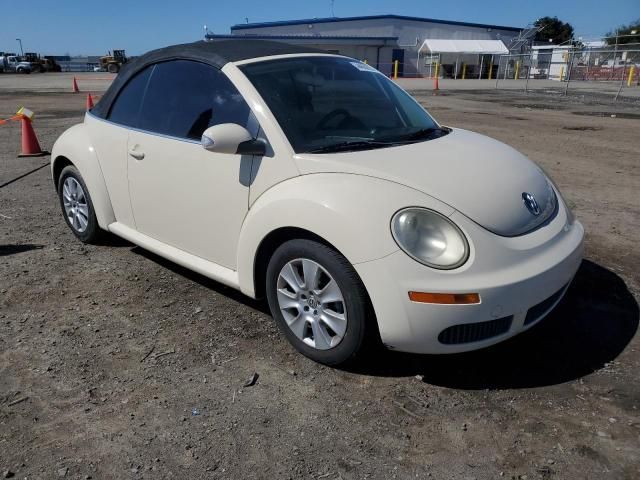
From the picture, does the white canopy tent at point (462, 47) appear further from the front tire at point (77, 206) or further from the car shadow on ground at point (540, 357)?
the car shadow on ground at point (540, 357)

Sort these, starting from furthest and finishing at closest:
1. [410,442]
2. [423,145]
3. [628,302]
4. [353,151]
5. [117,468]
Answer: [628,302]
[423,145]
[353,151]
[410,442]
[117,468]

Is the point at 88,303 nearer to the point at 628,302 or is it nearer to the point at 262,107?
the point at 262,107

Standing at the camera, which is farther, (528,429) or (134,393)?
(134,393)

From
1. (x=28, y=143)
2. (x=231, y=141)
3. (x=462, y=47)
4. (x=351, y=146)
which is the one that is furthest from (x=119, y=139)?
(x=462, y=47)

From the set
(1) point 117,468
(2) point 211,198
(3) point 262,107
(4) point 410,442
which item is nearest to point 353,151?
(3) point 262,107

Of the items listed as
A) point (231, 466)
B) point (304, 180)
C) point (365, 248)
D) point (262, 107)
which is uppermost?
point (262, 107)

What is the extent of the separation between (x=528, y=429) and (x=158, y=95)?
3116 mm

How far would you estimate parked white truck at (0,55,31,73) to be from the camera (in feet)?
189

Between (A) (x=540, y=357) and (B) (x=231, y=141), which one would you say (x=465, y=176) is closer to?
(A) (x=540, y=357)

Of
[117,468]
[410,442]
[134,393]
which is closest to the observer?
[117,468]

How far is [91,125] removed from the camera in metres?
4.41

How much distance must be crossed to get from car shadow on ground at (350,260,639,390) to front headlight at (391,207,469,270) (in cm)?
74

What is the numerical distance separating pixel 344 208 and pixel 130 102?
230 cm

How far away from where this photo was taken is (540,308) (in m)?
2.78
